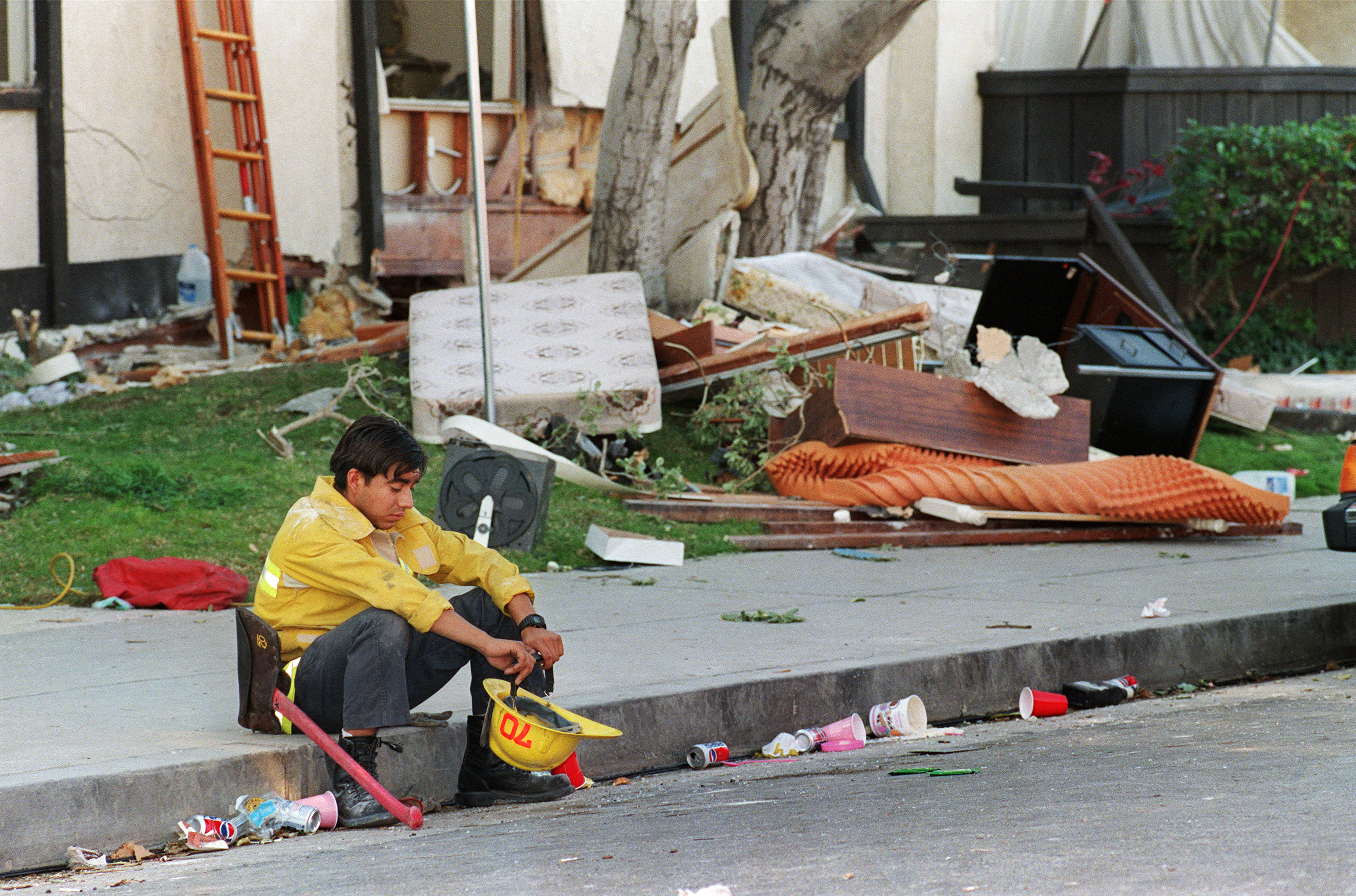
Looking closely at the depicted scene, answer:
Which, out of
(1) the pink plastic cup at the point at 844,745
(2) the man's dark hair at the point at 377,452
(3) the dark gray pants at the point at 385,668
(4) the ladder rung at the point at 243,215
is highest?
(4) the ladder rung at the point at 243,215

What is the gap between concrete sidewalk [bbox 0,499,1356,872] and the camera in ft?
12.3

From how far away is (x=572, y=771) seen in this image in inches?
165

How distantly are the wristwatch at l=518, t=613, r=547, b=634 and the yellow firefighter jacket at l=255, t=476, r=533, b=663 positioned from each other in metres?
0.10

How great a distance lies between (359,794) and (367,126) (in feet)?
32.3

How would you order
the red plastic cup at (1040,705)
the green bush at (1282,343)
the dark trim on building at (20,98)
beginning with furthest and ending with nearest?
the green bush at (1282,343)
the dark trim on building at (20,98)
the red plastic cup at (1040,705)

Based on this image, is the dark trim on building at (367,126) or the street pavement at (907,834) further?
the dark trim on building at (367,126)

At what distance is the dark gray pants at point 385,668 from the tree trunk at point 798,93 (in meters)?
6.92

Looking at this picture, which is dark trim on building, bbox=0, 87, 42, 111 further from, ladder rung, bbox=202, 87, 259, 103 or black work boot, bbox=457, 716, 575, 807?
black work boot, bbox=457, 716, 575, 807

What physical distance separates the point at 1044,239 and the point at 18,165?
353 inches

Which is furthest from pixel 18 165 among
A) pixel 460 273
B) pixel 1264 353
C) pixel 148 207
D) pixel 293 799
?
pixel 1264 353

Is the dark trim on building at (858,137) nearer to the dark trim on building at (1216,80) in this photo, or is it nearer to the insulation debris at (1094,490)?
the dark trim on building at (1216,80)

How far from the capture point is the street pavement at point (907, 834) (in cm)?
286

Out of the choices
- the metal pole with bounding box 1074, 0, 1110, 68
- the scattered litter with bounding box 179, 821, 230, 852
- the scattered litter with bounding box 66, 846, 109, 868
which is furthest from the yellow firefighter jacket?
the metal pole with bounding box 1074, 0, 1110, 68

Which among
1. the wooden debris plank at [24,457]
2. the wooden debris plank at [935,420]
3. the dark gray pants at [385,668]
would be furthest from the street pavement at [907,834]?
the wooden debris plank at [24,457]
